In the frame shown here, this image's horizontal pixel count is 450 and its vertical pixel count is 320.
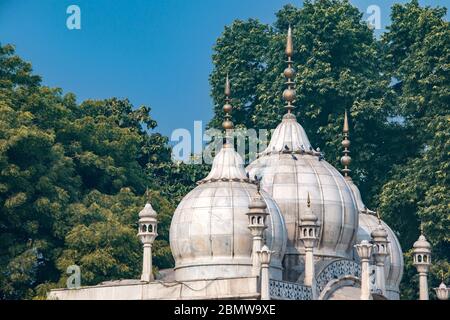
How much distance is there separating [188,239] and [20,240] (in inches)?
414

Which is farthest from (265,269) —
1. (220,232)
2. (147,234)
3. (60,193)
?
(60,193)

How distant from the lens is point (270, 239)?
60.0 meters

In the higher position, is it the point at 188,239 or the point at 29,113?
the point at 29,113

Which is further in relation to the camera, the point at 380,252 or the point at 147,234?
the point at 380,252

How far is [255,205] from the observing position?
190 ft

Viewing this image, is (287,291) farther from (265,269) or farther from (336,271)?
(336,271)

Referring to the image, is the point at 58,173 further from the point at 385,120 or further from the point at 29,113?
the point at 385,120

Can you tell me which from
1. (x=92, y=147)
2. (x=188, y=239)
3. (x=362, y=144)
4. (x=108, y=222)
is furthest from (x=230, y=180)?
(x=362, y=144)

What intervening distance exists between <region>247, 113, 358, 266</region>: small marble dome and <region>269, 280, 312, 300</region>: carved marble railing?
323 cm

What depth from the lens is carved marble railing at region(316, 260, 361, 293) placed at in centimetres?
6069

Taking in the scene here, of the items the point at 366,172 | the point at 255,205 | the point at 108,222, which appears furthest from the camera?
the point at 366,172

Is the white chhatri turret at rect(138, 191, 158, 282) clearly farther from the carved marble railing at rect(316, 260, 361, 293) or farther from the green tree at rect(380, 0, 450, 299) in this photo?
the green tree at rect(380, 0, 450, 299)

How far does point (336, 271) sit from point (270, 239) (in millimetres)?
3036
